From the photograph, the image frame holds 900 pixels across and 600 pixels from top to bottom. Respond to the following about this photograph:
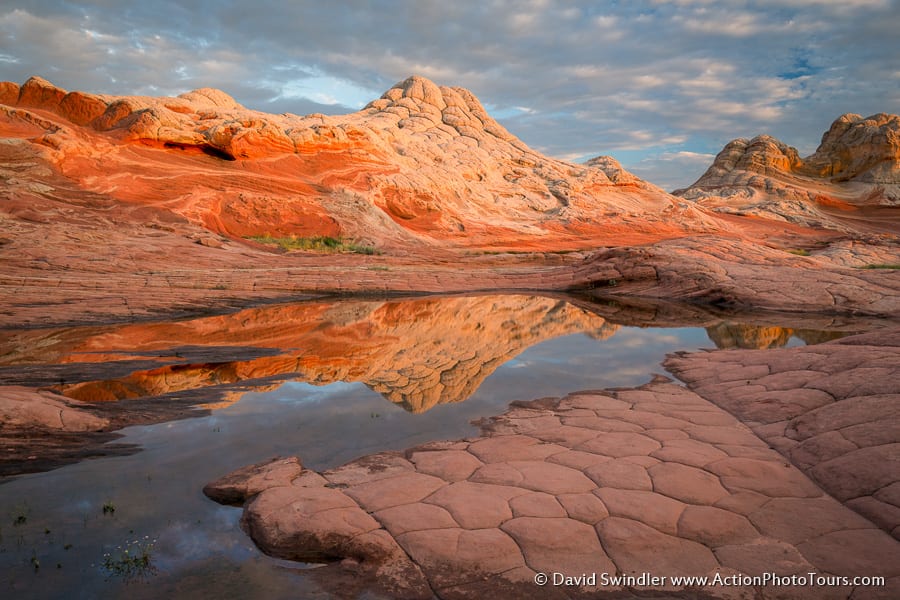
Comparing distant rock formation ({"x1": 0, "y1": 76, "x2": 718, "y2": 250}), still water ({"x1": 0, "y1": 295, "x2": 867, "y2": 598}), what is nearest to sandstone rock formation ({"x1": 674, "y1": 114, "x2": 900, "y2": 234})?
distant rock formation ({"x1": 0, "y1": 76, "x2": 718, "y2": 250})

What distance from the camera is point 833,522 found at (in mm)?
3252

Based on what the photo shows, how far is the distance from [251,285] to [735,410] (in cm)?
1240

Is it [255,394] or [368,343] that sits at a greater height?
[368,343]

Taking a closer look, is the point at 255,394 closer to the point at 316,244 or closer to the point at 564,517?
the point at 564,517

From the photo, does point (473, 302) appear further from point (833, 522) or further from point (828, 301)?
point (833, 522)

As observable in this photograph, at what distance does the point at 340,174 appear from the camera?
30.2m

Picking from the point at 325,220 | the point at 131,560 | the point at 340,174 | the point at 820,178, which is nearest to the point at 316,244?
the point at 325,220

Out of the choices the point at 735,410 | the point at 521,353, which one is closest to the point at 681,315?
the point at 521,353

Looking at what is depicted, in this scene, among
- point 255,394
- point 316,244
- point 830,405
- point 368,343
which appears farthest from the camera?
point 316,244

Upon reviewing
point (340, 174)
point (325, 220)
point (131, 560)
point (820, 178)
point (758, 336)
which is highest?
point (820, 178)

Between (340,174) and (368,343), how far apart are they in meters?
22.3

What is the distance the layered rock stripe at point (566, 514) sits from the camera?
289cm

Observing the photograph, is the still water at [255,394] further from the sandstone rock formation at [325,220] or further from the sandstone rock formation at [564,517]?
the sandstone rock formation at [325,220]

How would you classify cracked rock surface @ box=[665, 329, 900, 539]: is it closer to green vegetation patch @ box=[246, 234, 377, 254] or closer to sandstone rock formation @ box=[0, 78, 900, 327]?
sandstone rock formation @ box=[0, 78, 900, 327]
